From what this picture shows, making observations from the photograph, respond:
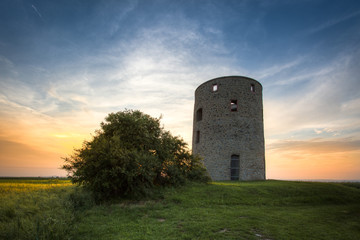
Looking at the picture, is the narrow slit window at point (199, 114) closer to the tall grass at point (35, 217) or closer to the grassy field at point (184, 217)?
the grassy field at point (184, 217)

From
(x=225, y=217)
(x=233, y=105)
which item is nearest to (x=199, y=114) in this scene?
(x=233, y=105)

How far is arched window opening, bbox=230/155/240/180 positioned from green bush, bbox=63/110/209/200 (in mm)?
6270

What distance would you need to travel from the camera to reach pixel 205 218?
243 inches

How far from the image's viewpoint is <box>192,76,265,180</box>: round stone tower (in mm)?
17531

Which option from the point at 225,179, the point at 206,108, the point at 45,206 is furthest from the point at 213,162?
the point at 45,206

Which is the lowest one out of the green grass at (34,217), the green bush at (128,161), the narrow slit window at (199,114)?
the green grass at (34,217)

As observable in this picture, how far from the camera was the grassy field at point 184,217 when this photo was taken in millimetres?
4867

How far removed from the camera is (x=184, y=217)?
6.35 metres

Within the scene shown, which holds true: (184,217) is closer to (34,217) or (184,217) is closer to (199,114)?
(34,217)

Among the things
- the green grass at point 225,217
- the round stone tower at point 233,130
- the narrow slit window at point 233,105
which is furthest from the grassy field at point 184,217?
the narrow slit window at point 233,105

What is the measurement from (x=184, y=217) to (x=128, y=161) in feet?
11.9

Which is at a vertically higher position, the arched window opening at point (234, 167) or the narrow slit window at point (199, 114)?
the narrow slit window at point (199, 114)

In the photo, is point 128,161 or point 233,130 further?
point 233,130

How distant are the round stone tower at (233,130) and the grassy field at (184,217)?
7827 mm
